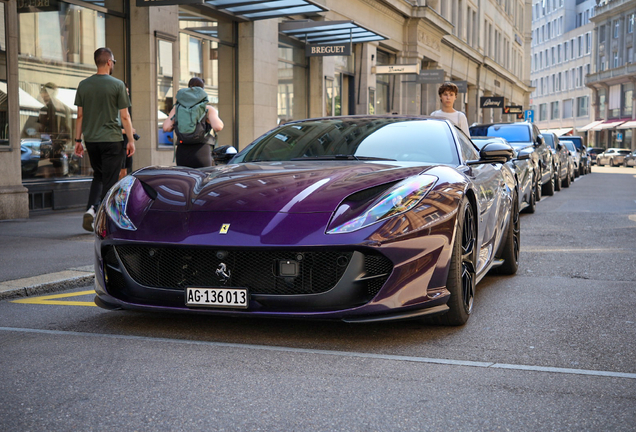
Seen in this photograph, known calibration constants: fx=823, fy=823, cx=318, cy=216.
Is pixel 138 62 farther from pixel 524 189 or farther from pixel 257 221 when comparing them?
pixel 257 221

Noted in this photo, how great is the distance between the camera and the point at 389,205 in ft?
13.7

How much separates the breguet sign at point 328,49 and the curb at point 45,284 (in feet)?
47.2

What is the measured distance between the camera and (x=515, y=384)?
138 inches

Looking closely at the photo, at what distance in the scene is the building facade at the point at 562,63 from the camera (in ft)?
308

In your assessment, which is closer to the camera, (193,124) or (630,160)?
(193,124)

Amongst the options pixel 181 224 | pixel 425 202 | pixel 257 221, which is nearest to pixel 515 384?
pixel 425 202

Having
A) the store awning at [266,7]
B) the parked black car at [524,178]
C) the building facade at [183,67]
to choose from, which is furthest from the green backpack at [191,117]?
the store awning at [266,7]

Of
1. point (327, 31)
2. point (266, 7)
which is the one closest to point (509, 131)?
point (266, 7)

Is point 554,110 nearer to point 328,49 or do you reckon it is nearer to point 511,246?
point 328,49

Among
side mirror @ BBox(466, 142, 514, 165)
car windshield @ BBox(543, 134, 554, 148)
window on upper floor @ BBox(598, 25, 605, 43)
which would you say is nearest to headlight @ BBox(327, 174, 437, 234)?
side mirror @ BBox(466, 142, 514, 165)

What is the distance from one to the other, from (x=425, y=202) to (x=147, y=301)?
1.53m

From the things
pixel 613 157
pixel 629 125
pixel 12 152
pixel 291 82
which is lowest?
pixel 613 157

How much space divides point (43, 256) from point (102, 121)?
6.45 feet

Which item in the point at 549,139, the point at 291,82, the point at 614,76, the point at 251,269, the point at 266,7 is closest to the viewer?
the point at 251,269
